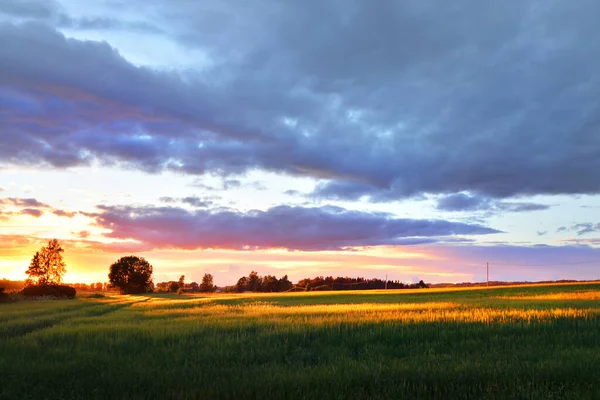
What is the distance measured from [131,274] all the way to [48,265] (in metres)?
25.7

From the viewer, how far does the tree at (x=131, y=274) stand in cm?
12849

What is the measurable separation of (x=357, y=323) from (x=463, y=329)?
3.94 metres

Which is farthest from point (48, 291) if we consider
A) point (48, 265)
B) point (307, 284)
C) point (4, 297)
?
point (307, 284)

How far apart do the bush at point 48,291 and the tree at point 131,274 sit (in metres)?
57.0

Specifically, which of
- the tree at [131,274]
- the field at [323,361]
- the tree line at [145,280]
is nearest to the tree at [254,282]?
the tree line at [145,280]

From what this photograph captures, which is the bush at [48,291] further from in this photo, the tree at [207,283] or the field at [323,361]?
the tree at [207,283]

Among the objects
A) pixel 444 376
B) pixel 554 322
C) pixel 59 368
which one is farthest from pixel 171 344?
pixel 554 322

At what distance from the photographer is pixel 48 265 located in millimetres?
109438

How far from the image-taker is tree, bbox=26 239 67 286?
10738 centimetres

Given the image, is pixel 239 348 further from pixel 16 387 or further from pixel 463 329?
pixel 463 329

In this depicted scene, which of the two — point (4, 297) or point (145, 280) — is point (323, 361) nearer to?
point (4, 297)

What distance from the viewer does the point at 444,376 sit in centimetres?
859

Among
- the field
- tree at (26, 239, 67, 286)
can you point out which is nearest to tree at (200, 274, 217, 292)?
tree at (26, 239, 67, 286)

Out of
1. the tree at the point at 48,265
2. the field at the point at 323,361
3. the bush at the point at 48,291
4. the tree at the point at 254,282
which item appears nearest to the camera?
the field at the point at 323,361
